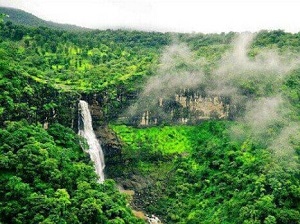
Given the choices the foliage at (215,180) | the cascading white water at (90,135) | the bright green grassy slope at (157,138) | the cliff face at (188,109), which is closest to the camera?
the foliage at (215,180)

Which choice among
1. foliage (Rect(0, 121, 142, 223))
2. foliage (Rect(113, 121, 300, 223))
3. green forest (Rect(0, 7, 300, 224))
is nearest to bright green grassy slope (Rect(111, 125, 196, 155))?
foliage (Rect(113, 121, 300, 223))

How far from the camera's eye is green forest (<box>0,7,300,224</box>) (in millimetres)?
33812

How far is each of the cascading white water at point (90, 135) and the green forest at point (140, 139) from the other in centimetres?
87

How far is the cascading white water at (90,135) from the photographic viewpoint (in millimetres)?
47469

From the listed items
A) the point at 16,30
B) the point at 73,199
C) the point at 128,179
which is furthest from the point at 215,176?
the point at 16,30

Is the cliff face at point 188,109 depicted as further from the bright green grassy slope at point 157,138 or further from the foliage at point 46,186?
the foliage at point 46,186

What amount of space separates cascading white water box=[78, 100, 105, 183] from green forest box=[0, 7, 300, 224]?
0.87 m

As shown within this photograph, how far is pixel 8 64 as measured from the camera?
4094 centimetres

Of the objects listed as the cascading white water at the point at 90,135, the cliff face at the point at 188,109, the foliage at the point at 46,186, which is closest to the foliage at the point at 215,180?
the cliff face at the point at 188,109

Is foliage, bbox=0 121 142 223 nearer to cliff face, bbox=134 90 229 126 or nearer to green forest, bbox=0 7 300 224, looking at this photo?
green forest, bbox=0 7 300 224

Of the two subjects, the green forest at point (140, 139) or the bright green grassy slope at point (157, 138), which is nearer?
the green forest at point (140, 139)

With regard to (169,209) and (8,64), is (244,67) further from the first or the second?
(8,64)

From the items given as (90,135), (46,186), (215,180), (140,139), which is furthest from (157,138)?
(46,186)

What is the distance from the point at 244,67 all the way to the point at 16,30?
2806cm
